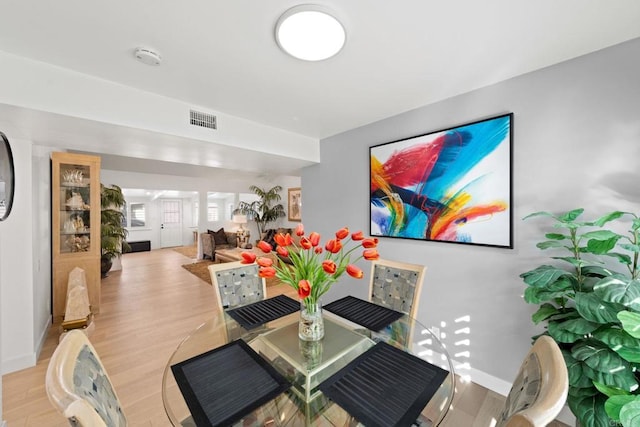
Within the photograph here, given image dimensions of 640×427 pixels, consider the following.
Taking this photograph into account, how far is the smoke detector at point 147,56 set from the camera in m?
1.46

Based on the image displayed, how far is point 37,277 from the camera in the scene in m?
2.48

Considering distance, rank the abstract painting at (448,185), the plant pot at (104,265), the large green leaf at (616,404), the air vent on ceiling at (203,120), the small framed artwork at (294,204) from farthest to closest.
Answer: the small framed artwork at (294,204), the plant pot at (104,265), the air vent on ceiling at (203,120), the abstract painting at (448,185), the large green leaf at (616,404)

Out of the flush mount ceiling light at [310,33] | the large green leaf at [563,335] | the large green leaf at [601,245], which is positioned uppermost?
the flush mount ceiling light at [310,33]

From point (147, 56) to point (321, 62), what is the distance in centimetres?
107

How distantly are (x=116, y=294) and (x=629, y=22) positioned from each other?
6.26 meters

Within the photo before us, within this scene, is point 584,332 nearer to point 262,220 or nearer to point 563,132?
point 563,132

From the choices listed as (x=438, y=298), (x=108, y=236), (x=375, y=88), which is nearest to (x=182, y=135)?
(x=375, y=88)

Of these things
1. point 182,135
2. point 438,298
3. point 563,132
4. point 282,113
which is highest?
point 282,113

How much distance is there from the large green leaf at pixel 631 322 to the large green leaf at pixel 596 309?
11 centimetres

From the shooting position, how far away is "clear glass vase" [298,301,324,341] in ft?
4.24

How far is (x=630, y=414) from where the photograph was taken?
95 centimetres

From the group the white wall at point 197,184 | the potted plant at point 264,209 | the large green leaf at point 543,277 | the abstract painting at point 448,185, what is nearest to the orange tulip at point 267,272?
the large green leaf at point 543,277

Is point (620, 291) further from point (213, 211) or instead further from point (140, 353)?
point (213, 211)

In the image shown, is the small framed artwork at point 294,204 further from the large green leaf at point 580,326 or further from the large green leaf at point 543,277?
the large green leaf at point 580,326
